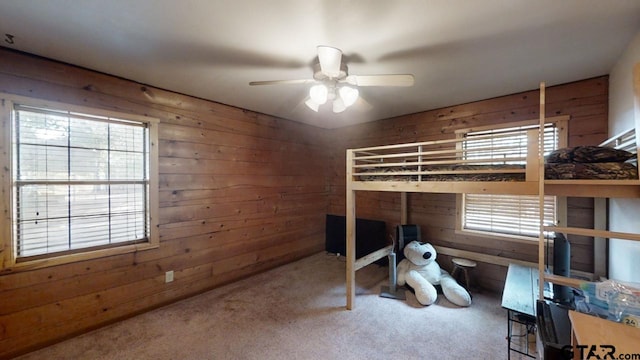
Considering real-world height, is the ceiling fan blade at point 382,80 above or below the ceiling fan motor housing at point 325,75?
below

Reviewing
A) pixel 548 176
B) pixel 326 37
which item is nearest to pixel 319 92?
pixel 326 37

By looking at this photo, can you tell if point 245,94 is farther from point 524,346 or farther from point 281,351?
point 524,346

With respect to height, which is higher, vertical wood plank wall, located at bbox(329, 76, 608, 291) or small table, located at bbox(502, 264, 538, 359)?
vertical wood plank wall, located at bbox(329, 76, 608, 291)

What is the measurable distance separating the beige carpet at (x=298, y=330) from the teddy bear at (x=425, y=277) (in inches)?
3.9

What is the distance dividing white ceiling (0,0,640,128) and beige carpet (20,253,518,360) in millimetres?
2336

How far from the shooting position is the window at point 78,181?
6.39 feet

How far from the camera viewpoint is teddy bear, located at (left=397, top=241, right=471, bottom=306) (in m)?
2.65

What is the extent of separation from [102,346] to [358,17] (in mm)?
3152

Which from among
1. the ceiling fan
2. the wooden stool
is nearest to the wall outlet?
the ceiling fan

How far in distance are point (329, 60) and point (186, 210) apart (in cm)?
229

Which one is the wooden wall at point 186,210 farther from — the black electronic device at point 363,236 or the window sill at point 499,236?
the window sill at point 499,236

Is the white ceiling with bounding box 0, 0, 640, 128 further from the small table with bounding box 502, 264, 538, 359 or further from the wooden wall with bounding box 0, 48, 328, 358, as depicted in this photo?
the small table with bounding box 502, 264, 538, 359

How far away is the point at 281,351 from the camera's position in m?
1.98

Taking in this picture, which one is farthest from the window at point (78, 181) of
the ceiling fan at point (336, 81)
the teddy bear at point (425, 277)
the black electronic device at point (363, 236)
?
the teddy bear at point (425, 277)
